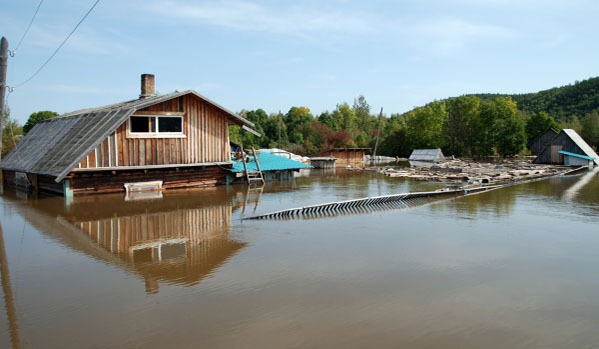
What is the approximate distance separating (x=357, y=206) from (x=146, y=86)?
12.8 metres

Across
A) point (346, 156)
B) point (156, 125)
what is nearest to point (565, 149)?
point (346, 156)

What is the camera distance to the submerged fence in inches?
523

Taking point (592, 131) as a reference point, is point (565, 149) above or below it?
below

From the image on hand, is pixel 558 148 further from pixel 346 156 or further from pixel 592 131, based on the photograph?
pixel 346 156

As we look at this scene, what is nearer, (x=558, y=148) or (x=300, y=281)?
(x=300, y=281)

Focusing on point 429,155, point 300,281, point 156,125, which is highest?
point 156,125

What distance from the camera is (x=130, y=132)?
59.1 ft

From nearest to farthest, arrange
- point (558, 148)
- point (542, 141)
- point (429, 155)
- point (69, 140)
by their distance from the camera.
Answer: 1. point (69, 140)
2. point (558, 148)
3. point (542, 141)
4. point (429, 155)

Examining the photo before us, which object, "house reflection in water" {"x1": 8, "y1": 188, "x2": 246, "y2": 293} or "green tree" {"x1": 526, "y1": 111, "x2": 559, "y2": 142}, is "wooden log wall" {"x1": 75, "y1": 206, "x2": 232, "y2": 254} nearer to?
"house reflection in water" {"x1": 8, "y1": 188, "x2": 246, "y2": 293}

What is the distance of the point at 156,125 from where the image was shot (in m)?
18.7

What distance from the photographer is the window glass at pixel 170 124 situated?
18.9 metres

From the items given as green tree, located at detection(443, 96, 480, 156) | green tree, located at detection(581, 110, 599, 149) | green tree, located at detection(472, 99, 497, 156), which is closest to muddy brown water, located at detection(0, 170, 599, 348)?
green tree, located at detection(472, 99, 497, 156)

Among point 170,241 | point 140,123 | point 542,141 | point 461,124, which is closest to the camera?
point 170,241

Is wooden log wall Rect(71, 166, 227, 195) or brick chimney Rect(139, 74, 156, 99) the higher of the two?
brick chimney Rect(139, 74, 156, 99)
